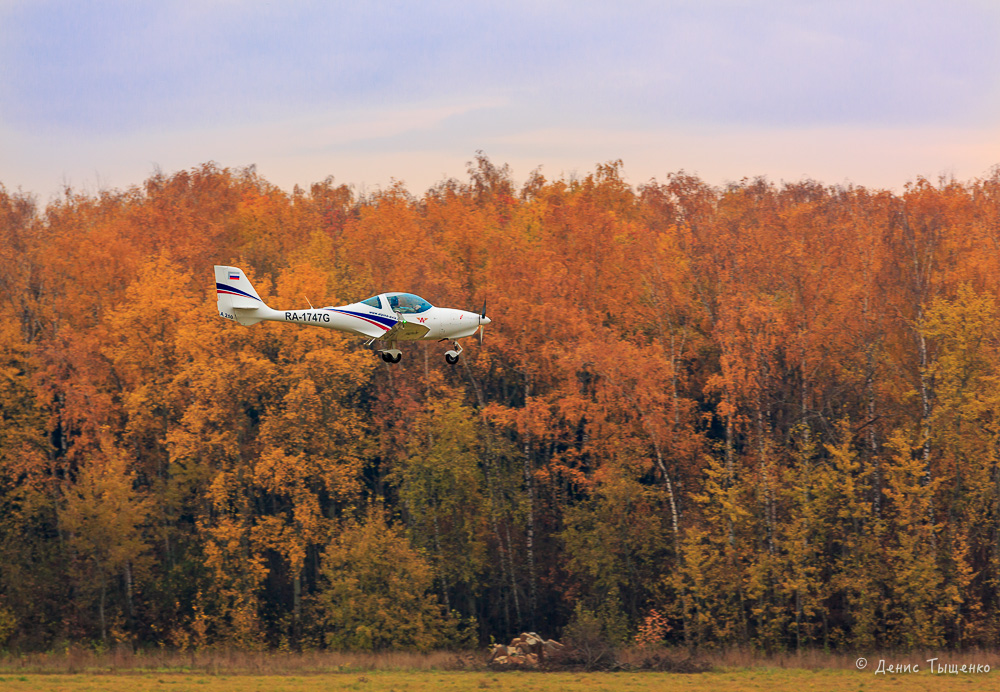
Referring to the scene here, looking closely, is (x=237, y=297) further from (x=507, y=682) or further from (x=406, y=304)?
(x=507, y=682)

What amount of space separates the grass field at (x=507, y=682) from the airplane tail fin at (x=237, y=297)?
47.4 feet

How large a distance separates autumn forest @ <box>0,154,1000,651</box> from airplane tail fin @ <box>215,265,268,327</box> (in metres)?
15.7

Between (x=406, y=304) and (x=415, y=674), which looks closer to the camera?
(x=406, y=304)

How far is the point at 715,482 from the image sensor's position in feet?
197

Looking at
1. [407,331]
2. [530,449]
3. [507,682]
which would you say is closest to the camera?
[407,331]

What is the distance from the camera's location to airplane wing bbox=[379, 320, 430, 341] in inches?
1549

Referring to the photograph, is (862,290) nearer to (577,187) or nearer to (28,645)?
(577,187)

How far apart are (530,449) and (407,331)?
30.1m

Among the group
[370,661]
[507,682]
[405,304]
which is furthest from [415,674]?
[405,304]

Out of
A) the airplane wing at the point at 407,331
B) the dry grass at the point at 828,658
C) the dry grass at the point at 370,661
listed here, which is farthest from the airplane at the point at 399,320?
the dry grass at the point at 828,658

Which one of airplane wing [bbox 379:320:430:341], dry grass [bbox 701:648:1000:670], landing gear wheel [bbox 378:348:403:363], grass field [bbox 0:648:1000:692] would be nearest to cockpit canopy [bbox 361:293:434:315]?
airplane wing [bbox 379:320:430:341]

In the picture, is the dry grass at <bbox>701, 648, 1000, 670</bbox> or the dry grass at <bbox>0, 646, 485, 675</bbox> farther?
the dry grass at <bbox>701, 648, 1000, 670</bbox>

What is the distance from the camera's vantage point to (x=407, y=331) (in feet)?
130

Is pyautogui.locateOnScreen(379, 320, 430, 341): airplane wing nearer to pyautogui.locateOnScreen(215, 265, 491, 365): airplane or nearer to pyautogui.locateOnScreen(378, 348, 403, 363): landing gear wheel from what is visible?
pyautogui.locateOnScreen(215, 265, 491, 365): airplane
